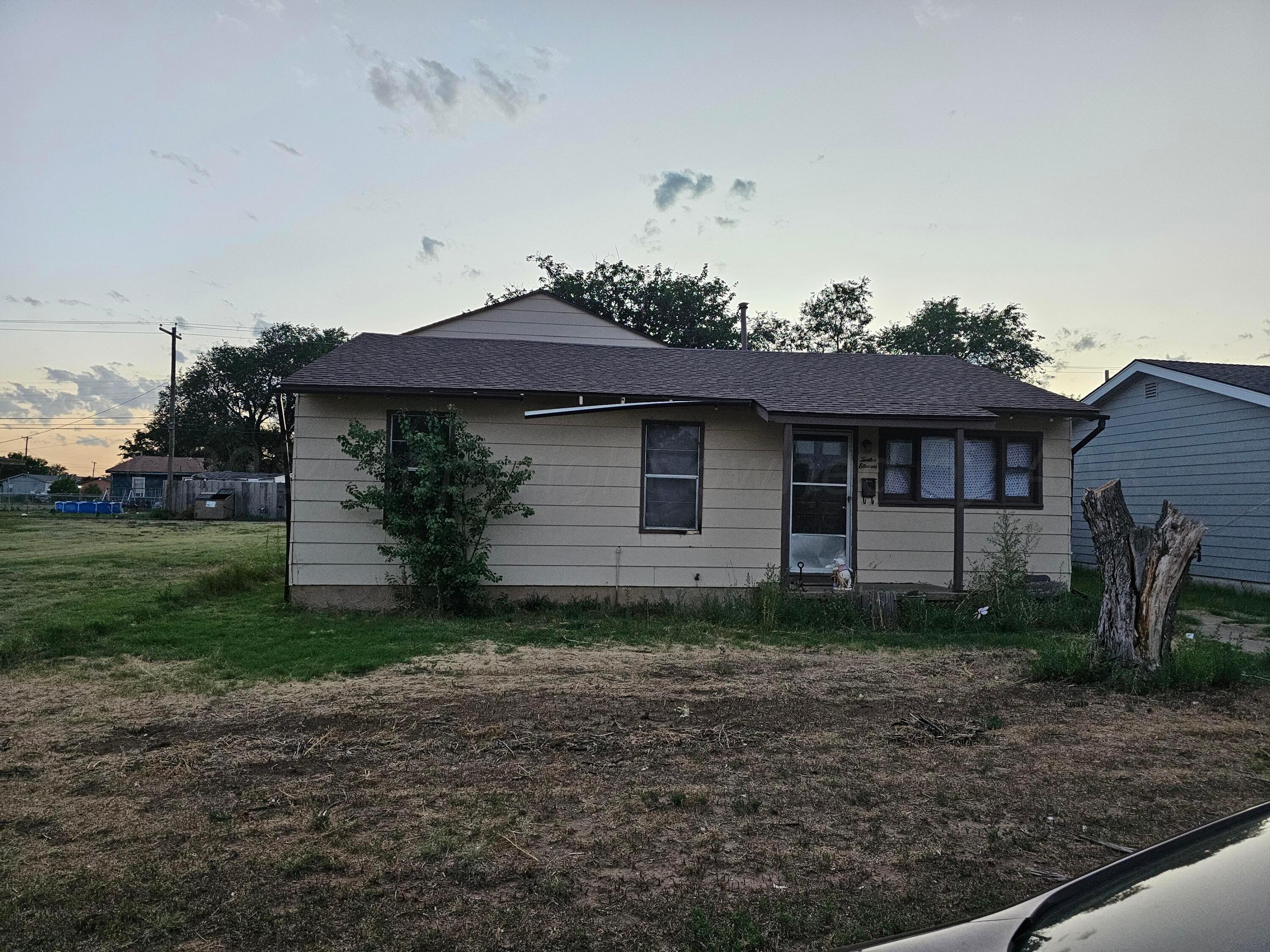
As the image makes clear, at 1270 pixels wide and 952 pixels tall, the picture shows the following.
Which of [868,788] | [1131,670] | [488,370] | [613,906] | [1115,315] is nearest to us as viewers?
[613,906]

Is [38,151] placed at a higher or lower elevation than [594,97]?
lower

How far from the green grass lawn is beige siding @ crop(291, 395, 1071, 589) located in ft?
1.81

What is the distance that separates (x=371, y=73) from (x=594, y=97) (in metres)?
3.52

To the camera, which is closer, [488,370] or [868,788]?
[868,788]

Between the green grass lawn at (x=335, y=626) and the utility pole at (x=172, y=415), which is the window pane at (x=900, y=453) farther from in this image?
the utility pole at (x=172, y=415)

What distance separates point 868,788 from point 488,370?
26.4ft

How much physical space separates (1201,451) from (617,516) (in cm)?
1087

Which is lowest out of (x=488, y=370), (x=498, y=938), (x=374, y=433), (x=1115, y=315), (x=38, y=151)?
(x=498, y=938)

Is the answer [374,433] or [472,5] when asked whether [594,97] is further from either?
[374,433]

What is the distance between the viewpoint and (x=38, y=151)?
11469mm

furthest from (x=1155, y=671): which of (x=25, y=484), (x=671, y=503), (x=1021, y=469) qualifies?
(x=25, y=484)

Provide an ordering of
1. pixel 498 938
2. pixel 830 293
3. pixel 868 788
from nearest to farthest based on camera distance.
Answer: pixel 498 938 → pixel 868 788 → pixel 830 293

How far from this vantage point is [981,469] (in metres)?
10.6

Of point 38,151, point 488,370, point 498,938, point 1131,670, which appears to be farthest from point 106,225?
point 1131,670
